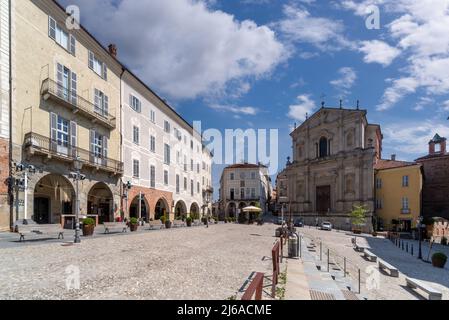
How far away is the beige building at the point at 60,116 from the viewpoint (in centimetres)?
1852

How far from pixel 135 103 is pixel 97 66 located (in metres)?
6.54

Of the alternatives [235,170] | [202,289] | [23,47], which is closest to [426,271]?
[202,289]

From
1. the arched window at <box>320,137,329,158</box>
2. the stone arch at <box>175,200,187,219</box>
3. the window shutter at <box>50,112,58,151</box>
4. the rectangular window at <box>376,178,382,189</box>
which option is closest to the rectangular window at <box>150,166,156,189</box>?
the stone arch at <box>175,200,187,219</box>

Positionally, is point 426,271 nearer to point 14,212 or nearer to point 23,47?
point 14,212

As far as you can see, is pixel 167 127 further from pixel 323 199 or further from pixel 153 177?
pixel 323 199

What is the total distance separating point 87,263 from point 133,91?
25.6 meters

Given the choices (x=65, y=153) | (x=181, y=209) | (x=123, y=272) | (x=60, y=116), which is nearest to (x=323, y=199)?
(x=181, y=209)

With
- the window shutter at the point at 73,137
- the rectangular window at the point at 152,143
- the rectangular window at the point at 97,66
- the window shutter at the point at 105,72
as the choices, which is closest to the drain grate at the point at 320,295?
the window shutter at the point at 73,137

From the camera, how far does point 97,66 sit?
26688 mm

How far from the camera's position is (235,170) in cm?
7612

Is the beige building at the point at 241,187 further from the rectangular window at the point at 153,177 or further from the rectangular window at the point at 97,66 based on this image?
the rectangular window at the point at 97,66

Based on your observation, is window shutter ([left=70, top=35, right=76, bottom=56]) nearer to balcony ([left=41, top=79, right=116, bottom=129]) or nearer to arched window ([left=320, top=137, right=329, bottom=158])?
balcony ([left=41, top=79, right=116, bottom=129])

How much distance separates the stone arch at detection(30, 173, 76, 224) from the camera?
2291 centimetres

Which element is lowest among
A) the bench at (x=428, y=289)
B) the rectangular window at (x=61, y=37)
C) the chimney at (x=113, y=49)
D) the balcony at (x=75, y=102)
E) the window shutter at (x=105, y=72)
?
the bench at (x=428, y=289)
